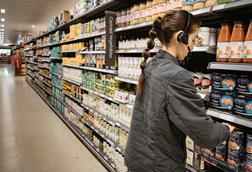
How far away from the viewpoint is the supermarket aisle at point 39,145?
11.9 ft

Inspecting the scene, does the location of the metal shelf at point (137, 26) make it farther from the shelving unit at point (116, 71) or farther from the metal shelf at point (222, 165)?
the metal shelf at point (222, 165)

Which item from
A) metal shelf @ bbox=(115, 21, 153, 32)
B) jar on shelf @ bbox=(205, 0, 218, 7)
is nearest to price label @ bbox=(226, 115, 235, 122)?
jar on shelf @ bbox=(205, 0, 218, 7)

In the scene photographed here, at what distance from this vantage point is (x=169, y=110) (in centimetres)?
131

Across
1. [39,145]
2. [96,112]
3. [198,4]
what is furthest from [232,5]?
[39,145]

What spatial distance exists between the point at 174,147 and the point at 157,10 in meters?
1.42

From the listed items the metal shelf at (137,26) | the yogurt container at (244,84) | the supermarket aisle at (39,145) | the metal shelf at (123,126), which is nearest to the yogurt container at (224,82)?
the yogurt container at (244,84)

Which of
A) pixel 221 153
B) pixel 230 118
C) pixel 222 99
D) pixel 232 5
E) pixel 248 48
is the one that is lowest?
pixel 221 153

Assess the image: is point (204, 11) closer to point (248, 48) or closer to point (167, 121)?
point (248, 48)

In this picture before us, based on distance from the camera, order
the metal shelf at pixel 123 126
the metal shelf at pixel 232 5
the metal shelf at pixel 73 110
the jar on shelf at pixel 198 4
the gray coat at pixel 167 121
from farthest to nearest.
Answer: the metal shelf at pixel 73 110 < the metal shelf at pixel 123 126 < the jar on shelf at pixel 198 4 < the metal shelf at pixel 232 5 < the gray coat at pixel 167 121

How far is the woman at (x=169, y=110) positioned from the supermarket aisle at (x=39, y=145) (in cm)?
229

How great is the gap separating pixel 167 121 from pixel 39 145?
3.63m

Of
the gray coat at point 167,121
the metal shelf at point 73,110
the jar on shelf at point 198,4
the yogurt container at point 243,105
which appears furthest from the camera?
the metal shelf at point 73,110

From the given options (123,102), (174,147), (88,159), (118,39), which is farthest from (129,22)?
(88,159)

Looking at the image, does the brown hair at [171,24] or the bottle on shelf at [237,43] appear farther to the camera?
the bottle on shelf at [237,43]
